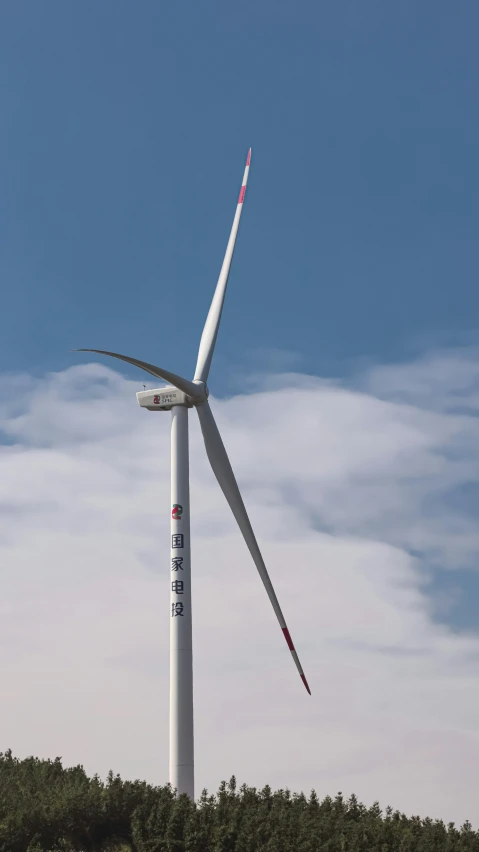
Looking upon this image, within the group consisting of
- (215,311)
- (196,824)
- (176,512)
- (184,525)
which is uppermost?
(215,311)

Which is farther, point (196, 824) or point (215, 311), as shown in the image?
point (215, 311)

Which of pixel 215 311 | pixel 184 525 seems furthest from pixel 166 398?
pixel 215 311

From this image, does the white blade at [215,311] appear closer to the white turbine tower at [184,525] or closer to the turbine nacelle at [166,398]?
the white turbine tower at [184,525]

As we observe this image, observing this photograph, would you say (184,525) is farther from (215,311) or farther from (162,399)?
(215,311)

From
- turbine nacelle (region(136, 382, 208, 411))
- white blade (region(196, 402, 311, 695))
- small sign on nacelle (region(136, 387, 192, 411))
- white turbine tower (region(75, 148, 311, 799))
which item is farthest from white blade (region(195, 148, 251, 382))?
white blade (region(196, 402, 311, 695))

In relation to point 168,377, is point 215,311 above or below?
above

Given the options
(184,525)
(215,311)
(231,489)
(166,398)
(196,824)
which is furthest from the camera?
(215,311)

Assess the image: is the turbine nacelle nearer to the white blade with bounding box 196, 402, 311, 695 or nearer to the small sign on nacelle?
the small sign on nacelle

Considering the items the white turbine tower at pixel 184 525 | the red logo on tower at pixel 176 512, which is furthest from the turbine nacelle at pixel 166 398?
the red logo on tower at pixel 176 512

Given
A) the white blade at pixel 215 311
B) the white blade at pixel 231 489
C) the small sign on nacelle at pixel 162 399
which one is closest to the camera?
the small sign on nacelle at pixel 162 399
